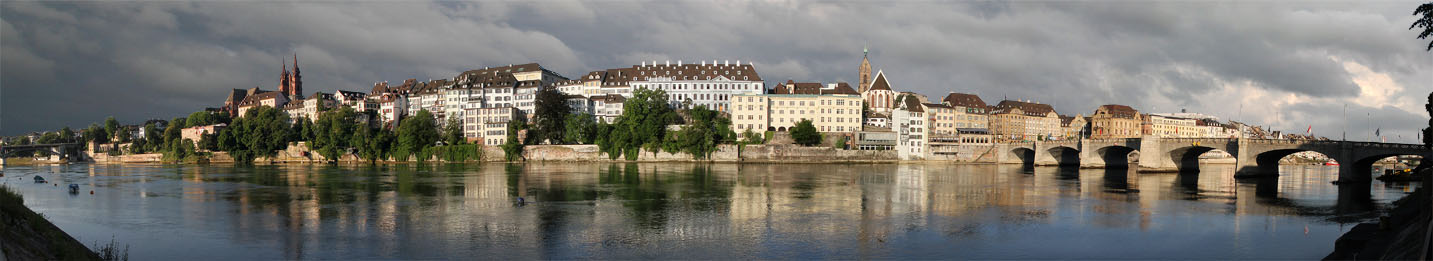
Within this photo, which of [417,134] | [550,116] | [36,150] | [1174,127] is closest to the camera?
[550,116]

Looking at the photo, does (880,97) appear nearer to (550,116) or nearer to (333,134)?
(550,116)

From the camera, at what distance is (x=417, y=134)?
93500mm

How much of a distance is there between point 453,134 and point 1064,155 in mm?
71221

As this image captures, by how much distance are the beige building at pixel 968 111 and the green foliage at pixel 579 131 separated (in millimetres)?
56632

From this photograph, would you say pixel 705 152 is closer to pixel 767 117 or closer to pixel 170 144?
pixel 767 117

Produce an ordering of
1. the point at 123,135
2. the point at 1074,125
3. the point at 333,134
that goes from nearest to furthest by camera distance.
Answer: the point at 333,134
the point at 123,135
the point at 1074,125

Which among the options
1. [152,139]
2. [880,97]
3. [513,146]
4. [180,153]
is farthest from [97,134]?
[880,97]

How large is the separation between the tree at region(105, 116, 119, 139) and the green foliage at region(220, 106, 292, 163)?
44366mm

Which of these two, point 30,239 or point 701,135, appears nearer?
point 30,239

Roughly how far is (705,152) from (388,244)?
65.8 m

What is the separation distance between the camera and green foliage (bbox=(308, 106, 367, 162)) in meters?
97.2

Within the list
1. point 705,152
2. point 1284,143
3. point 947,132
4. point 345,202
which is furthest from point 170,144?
point 1284,143

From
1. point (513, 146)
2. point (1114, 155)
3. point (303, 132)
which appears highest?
point (303, 132)

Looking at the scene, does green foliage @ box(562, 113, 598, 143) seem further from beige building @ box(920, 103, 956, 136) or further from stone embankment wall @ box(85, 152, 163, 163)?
stone embankment wall @ box(85, 152, 163, 163)
